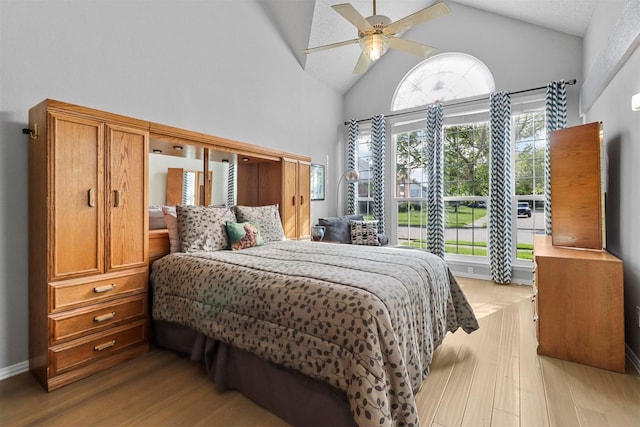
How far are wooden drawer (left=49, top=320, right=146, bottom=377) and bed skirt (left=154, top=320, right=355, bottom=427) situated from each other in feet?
1.33

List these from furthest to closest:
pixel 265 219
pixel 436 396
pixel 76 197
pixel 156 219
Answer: pixel 265 219 → pixel 156 219 → pixel 76 197 → pixel 436 396

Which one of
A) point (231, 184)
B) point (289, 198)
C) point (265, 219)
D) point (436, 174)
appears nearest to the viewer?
point (265, 219)

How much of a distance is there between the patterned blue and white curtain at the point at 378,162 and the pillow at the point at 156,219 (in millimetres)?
3386

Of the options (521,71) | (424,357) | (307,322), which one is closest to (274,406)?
(307,322)

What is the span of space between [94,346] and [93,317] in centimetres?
20

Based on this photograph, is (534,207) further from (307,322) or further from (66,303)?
(66,303)

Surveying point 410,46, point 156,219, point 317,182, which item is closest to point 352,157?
point 317,182

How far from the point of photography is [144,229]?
7.88 ft

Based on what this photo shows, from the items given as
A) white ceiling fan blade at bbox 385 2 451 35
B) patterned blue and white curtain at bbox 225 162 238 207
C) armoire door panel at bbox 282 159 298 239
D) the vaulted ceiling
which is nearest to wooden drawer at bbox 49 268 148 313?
patterned blue and white curtain at bbox 225 162 238 207

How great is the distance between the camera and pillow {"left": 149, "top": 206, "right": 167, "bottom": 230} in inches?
107

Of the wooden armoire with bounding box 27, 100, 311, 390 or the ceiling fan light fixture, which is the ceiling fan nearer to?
the ceiling fan light fixture

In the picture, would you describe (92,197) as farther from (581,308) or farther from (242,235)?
(581,308)

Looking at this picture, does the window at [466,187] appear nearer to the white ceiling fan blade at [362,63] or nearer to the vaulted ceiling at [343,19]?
the vaulted ceiling at [343,19]

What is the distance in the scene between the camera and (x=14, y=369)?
81.0 inches
